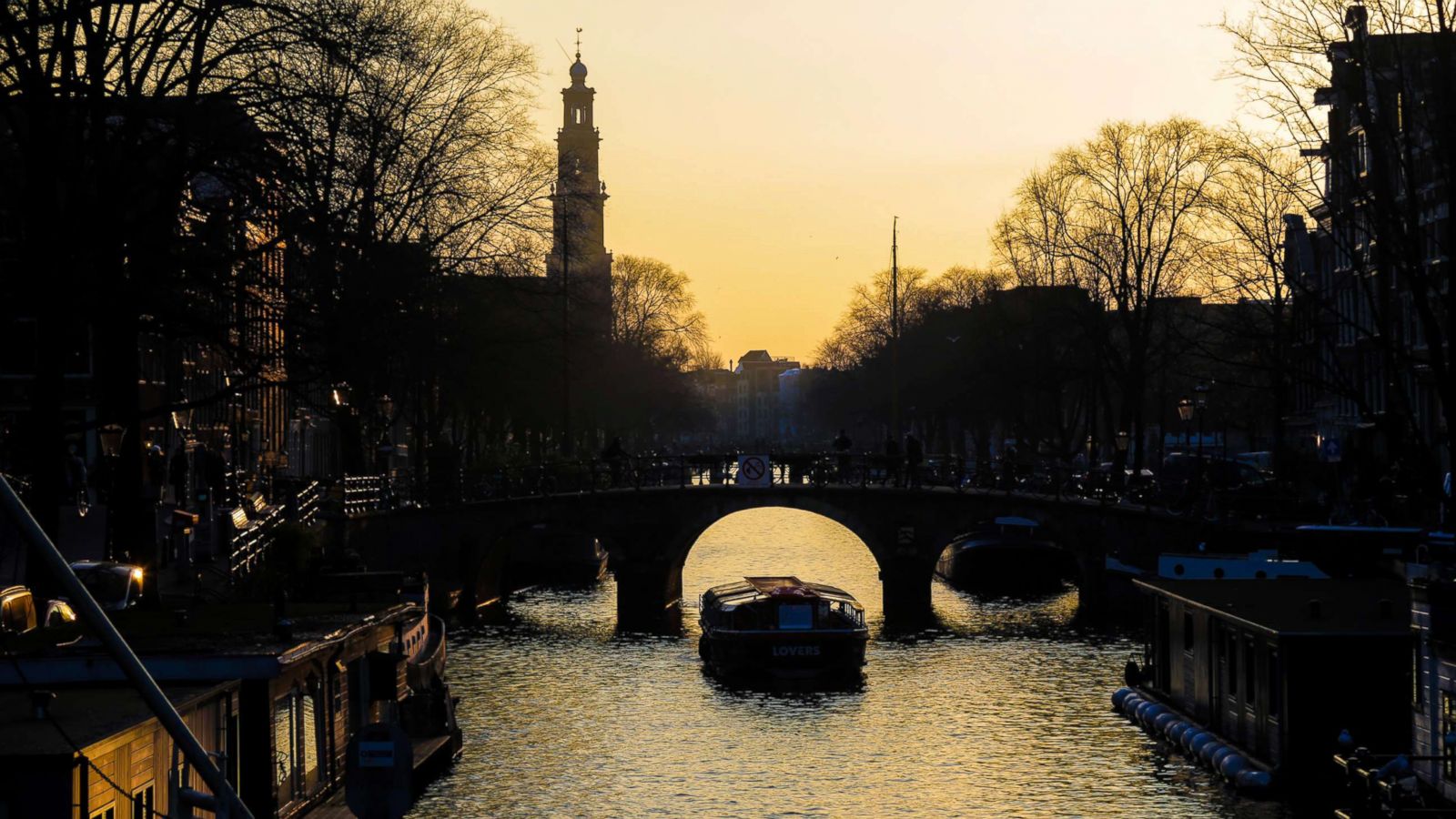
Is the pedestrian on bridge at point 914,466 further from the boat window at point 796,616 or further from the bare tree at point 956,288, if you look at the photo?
the bare tree at point 956,288

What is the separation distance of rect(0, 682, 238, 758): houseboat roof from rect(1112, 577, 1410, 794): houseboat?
17.6 m

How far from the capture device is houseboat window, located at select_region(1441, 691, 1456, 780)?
90.5 feet

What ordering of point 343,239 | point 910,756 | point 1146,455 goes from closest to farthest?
point 343,239 → point 910,756 → point 1146,455

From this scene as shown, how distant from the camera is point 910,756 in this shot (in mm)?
40000

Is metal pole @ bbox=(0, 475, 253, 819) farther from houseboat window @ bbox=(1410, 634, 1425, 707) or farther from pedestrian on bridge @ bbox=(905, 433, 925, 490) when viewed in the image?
pedestrian on bridge @ bbox=(905, 433, 925, 490)

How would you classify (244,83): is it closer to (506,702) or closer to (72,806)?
(72,806)

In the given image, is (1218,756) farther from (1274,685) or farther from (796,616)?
(796,616)

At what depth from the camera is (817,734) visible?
4341 centimetres

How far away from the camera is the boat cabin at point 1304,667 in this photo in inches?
1321

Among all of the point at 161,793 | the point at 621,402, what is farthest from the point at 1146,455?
the point at 161,793

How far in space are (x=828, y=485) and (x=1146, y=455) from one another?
2316 inches

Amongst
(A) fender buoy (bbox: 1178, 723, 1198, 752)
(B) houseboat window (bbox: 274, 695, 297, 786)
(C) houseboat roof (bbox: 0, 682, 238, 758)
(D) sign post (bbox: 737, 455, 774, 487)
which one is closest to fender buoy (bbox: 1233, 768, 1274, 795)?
(A) fender buoy (bbox: 1178, 723, 1198, 752)

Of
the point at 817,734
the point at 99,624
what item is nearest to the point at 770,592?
the point at 817,734

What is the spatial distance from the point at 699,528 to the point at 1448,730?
Result: 41.0 m
